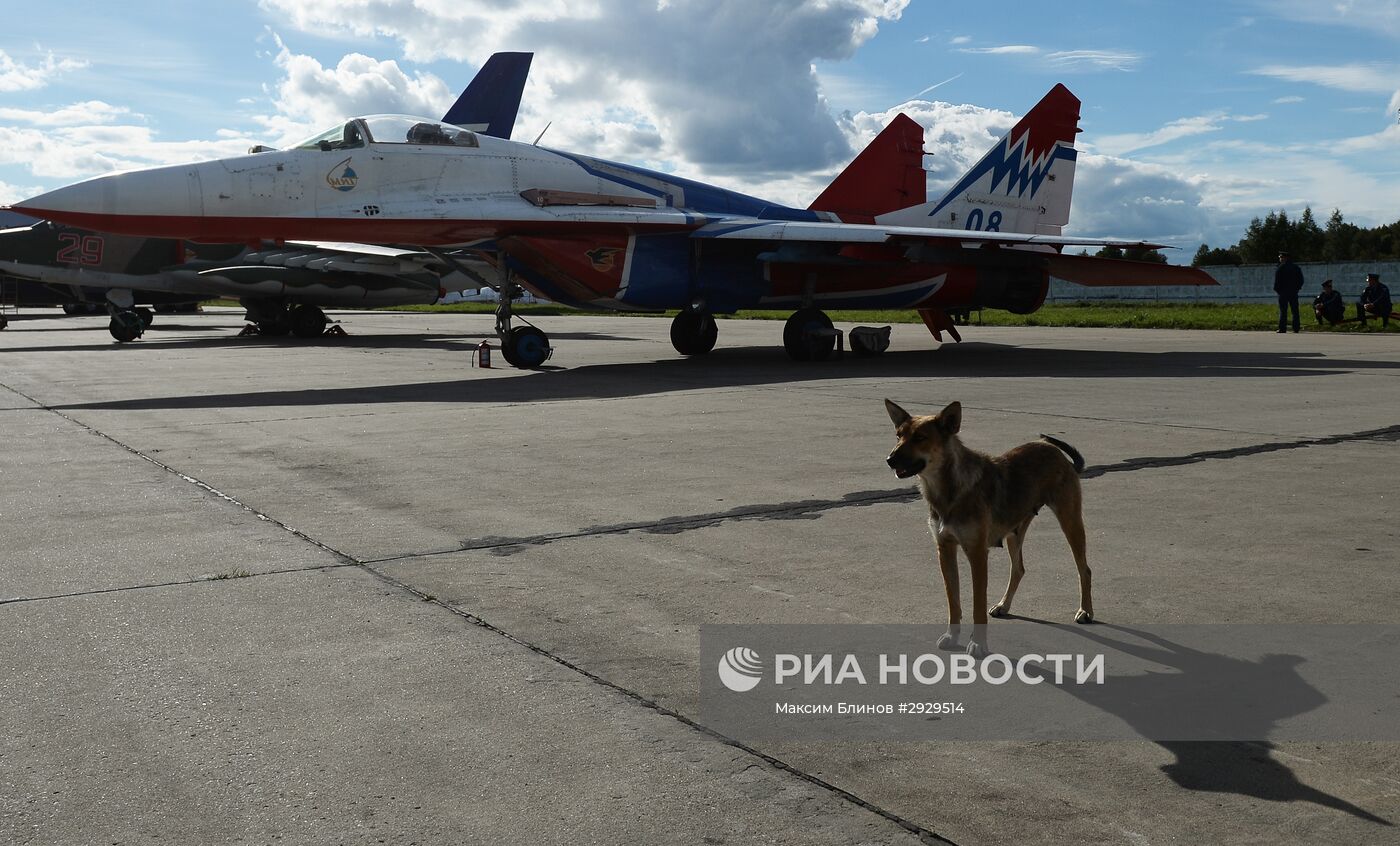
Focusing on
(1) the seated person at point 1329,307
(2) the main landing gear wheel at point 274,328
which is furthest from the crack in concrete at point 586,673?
(1) the seated person at point 1329,307

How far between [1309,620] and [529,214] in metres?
13.4

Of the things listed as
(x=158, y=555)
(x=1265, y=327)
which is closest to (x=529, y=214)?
(x=158, y=555)

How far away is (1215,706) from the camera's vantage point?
3555mm

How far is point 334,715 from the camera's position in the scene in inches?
140

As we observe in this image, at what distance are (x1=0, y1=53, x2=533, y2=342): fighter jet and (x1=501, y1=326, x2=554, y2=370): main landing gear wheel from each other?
28.8 feet

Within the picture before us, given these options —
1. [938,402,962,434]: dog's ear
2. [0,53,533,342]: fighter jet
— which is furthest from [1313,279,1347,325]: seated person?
[938,402,962,434]: dog's ear

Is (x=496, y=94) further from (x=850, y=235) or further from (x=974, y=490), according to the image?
(x=974, y=490)

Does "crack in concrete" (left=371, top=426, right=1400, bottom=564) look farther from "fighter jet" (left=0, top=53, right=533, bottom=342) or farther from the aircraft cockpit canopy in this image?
"fighter jet" (left=0, top=53, right=533, bottom=342)

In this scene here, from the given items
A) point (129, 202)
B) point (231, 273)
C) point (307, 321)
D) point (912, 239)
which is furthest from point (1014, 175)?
point (231, 273)

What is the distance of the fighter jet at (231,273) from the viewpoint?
26.0 metres

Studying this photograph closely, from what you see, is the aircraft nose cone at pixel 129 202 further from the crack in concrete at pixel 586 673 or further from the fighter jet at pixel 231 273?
the fighter jet at pixel 231 273

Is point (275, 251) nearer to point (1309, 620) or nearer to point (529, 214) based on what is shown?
point (529, 214)

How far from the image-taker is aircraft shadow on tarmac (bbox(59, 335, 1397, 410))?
13008 millimetres

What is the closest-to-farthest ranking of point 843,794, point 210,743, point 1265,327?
point 843,794
point 210,743
point 1265,327
